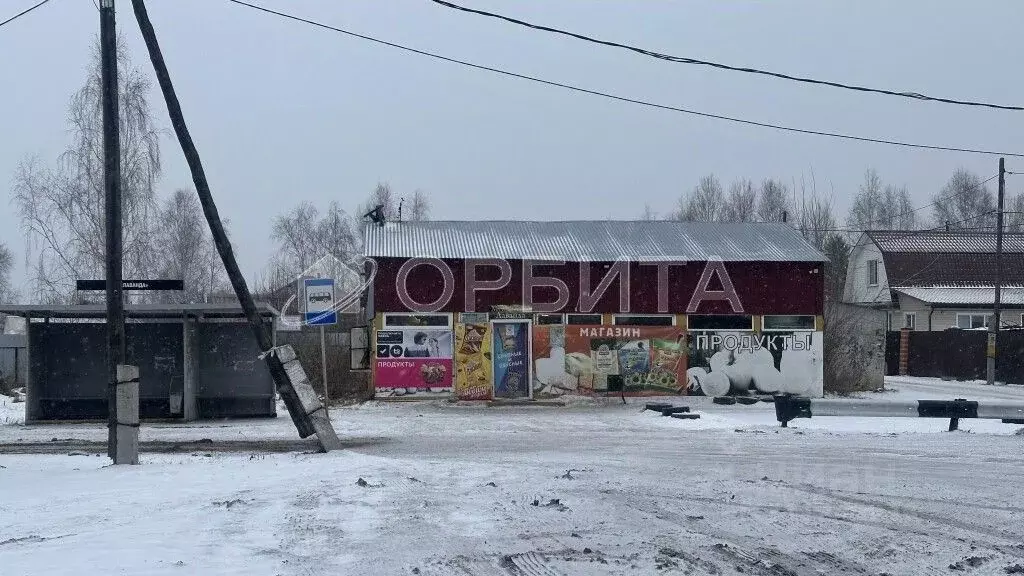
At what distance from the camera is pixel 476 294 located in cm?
2961

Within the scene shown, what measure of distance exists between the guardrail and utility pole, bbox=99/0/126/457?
41.4 feet

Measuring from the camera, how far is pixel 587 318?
30.0 metres

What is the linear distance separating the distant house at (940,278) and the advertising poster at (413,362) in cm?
3135

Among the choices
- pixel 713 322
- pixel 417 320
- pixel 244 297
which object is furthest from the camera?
pixel 713 322

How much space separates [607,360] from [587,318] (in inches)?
50.7

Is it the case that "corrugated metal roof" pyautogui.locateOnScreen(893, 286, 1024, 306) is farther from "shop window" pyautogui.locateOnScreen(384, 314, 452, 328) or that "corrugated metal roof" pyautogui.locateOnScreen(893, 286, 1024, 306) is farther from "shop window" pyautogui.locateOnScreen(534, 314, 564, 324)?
"shop window" pyautogui.locateOnScreen(384, 314, 452, 328)

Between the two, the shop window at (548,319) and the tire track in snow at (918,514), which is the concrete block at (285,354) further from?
the shop window at (548,319)

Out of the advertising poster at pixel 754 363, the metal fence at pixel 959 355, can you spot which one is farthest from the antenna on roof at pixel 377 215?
the metal fence at pixel 959 355

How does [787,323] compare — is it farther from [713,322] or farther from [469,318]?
[469,318]

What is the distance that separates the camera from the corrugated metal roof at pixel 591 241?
99.7 ft

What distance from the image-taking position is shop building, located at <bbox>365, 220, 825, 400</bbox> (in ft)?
96.6

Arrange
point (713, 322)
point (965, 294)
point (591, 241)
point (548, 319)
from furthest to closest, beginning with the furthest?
point (965, 294)
point (591, 241)
point (713, 322)
point (548, 319)

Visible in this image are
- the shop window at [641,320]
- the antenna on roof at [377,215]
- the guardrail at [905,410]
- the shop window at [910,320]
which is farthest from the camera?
the shop window at [910,320]

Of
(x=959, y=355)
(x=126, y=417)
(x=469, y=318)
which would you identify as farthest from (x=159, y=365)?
(x=959, y=355)
